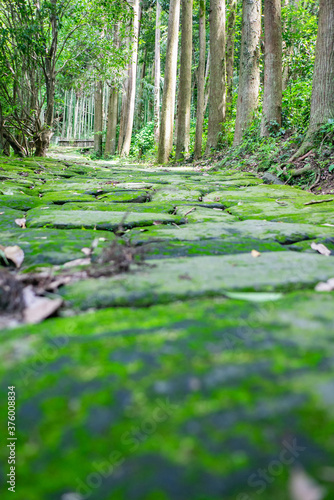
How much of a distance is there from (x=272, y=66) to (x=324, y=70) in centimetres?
182

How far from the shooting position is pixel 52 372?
0.54 m

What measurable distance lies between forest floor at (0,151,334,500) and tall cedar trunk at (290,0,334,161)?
3.90m

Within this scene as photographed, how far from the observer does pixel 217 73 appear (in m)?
8.52

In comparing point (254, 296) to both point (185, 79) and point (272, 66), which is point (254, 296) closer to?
point (272, 66)

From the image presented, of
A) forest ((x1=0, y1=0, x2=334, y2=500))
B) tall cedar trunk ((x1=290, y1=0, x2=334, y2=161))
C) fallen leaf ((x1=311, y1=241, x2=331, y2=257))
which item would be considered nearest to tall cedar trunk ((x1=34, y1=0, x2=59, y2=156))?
tall cedar trunk ((x1=290, y1=0, x2=334, y2=161))

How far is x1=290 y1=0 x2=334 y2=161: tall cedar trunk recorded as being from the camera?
432 cm

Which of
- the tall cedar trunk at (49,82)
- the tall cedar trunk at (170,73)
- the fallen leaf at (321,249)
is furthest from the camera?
the tall cedar trunk at (170,73)

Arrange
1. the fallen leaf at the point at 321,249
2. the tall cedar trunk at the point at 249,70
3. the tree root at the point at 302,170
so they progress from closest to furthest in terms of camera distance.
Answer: the fallen leaf at the point at 321,249, the tree root at the point at 302,170, the tall cedar trunk at the point at 249,70

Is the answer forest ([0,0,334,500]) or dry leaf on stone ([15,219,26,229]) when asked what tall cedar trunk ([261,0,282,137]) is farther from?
dry leaf on stone ([15,219,26,229])

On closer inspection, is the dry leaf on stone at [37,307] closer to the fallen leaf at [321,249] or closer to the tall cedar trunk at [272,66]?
the fallen leaf at [321,249]

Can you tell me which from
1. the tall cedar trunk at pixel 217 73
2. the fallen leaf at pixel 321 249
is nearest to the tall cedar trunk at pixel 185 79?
the tall cedar trunk at pixel 217 73

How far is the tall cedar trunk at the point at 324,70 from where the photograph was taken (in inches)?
170

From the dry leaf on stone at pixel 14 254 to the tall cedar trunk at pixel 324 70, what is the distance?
4.20 meters

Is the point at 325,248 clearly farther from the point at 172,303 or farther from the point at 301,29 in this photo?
the point at 301,29
